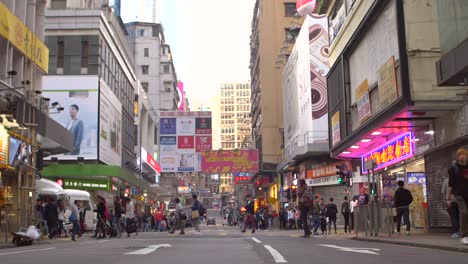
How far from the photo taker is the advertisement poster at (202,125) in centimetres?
5919

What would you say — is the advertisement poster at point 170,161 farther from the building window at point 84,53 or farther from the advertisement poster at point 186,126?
the building window at point 84,53

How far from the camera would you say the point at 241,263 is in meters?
8.24

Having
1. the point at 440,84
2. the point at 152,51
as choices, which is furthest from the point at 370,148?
the point at 152,51

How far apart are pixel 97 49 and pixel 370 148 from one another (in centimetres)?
2706

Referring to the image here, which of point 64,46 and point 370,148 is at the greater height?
point 64,46

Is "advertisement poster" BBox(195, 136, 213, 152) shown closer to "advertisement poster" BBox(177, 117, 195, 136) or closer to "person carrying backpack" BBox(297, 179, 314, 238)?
"advertisement poster" BBox(177, 117, 195, 136)

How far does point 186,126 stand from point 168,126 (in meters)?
2.17

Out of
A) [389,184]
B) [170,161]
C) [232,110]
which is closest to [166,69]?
[170,161]

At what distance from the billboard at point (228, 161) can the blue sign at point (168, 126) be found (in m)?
10.4

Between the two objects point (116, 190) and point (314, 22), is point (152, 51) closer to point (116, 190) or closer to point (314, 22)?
point (116, 190)

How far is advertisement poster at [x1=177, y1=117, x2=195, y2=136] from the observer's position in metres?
59.5

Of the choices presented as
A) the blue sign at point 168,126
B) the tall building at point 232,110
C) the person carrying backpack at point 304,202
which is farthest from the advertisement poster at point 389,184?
the tall building at point 232,110

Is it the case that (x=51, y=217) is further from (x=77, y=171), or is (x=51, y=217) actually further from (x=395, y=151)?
Result: (x=77, y=171)

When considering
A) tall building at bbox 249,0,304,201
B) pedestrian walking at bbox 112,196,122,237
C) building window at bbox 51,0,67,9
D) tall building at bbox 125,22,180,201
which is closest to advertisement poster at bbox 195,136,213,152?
tall building at bbox 249,0,304,201
